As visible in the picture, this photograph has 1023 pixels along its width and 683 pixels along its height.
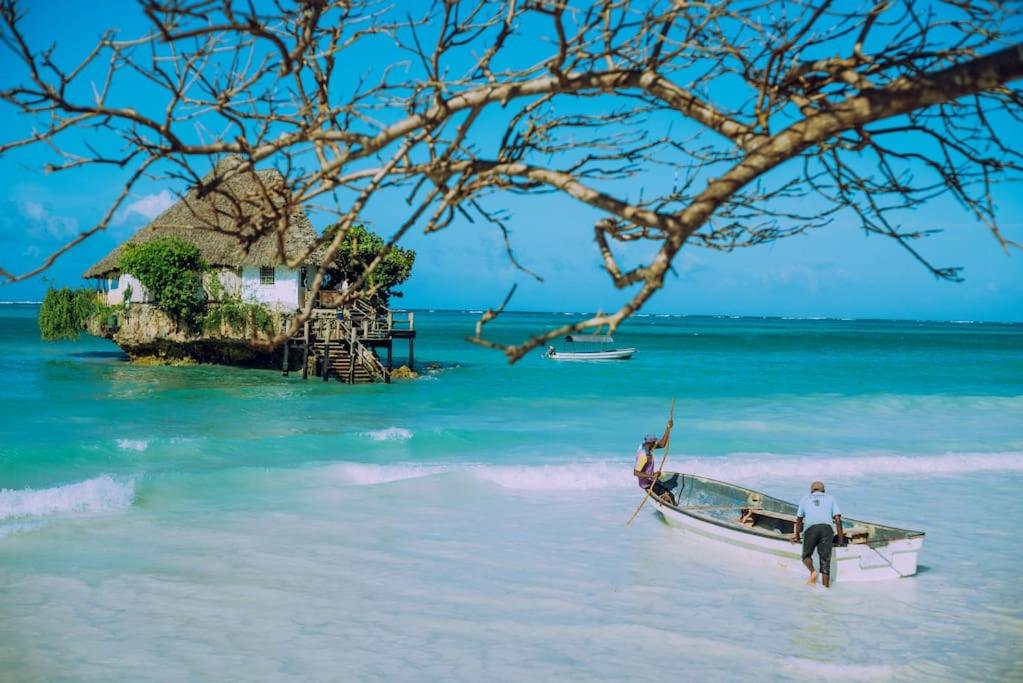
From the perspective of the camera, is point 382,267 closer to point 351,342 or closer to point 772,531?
point 351,342

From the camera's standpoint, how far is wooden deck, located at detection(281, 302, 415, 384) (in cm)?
3625

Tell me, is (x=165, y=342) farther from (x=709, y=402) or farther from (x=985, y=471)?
(x=985, y=471)

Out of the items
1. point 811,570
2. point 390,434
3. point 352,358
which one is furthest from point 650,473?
point 352,358

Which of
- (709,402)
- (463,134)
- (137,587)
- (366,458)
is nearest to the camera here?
(463,134)

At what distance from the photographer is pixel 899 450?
2334cm

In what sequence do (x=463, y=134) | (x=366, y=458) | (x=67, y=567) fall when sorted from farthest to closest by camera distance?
(x=366, y=458), (x=67, y=567), (x=463, y=134)

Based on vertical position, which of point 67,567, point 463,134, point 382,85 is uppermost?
point 382,85

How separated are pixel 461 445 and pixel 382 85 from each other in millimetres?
19835

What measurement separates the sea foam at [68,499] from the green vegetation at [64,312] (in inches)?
1000

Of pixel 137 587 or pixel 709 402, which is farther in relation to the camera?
pixel 709 402

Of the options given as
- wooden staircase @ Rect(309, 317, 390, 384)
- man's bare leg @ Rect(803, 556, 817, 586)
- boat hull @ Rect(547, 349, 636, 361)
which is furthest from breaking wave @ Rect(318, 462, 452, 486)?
boat hull @ Rect(547, 349, 636, 361)

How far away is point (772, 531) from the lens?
1230 cm

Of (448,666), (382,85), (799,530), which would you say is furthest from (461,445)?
(382,85)

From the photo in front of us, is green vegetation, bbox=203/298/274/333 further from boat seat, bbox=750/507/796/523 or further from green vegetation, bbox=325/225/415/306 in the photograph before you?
boat seat, bbox=750/507/796/523
